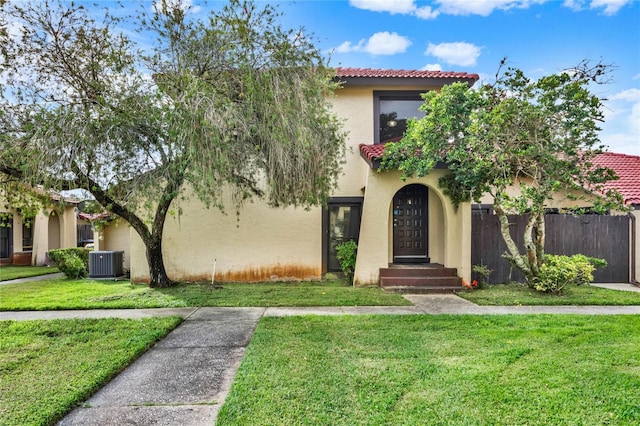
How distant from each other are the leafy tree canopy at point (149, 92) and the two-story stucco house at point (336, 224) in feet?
10.2

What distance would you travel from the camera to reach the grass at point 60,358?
3359mm

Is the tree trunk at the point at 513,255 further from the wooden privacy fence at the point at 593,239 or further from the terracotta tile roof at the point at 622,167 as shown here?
the terracotta tile roof at the point at 622,167

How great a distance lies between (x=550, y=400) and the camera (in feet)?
11.3

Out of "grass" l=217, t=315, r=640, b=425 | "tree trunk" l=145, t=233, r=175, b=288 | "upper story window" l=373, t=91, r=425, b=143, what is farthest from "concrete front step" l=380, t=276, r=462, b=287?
"tree trunk" l=145, t=233, r=175, b=288

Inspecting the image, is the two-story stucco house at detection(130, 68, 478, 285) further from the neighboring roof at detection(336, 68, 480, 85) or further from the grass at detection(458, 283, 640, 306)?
the grass at detection(458, 283, 640, 306)

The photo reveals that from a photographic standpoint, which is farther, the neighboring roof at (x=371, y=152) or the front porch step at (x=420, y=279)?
the neighboring roof at (x=371, y=152)

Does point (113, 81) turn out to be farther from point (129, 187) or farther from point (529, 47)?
point (529, 47)

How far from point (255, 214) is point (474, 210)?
22.0ft

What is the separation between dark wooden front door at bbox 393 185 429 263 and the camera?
434 inches

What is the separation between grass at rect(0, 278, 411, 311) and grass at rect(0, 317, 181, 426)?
145 cm

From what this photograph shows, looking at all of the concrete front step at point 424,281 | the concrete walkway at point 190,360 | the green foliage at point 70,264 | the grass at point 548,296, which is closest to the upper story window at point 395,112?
the concrete front step at point 424,281

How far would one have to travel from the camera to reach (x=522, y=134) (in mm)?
7637

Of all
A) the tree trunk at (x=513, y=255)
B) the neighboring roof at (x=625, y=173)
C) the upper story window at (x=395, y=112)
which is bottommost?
the tree trunk at (x=513, y=255)

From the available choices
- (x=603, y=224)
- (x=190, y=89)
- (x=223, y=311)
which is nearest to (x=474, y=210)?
(x=603, y=224)
